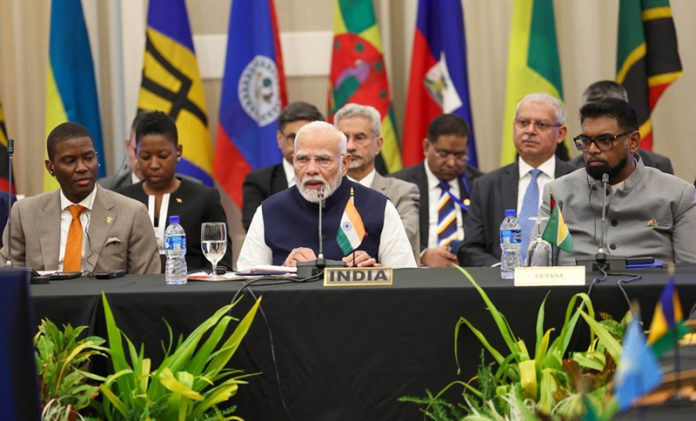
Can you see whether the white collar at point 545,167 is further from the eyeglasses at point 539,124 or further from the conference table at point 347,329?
the conference table at point 347,329

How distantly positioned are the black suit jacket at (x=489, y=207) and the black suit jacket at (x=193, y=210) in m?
1.26

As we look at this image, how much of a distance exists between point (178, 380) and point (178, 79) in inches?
164

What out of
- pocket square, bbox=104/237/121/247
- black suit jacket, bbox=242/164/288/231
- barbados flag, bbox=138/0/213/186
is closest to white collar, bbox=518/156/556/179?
black suit jacket, bbox=242/164/288/231

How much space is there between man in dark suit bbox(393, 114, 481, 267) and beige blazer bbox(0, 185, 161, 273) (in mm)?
1918

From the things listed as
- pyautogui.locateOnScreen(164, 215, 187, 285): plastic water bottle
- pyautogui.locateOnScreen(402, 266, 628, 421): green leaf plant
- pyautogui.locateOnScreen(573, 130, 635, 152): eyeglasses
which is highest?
pyautogui.locateOnScreen(573, 130, 635, 152): eyeglasses

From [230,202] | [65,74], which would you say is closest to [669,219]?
[230,202]

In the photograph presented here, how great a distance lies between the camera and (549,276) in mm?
3402

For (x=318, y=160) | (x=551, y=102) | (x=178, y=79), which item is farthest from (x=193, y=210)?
(x=551, y=102)

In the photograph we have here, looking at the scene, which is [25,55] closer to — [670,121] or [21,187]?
[21,187]

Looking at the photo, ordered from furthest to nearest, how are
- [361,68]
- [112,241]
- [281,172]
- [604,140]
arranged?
[361,68] → [281,172] → [112,241] → [604,140]

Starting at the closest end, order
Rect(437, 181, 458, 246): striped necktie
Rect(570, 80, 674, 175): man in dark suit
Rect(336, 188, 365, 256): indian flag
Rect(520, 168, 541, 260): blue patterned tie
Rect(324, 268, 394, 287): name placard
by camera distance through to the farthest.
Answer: Rect(324, 268, 394, 287): name placard → Rect(336, 188, 365, 256): indian flag → Rect(520, 168, 541, 260): blue patterned tie → Rect(570, 80, 674, 175): man in dark suit → Rect(437, 181, 458, 246): striped necktie

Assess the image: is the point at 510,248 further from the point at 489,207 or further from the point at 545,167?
the point at 545,167

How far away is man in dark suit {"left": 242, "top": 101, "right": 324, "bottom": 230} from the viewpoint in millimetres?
6008

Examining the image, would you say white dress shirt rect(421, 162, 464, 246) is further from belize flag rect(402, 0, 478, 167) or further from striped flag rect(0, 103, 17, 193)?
striped flag rect(0, 103, 17, 193)
